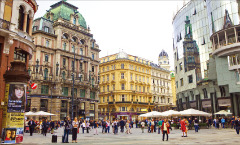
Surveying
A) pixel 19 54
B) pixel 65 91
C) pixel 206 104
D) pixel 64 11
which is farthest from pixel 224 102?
pixel 64 11

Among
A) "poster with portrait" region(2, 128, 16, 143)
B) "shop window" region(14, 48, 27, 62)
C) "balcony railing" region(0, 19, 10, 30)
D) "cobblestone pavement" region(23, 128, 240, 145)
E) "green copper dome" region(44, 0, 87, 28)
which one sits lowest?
"cobblestone pavement" region(23, 128, 240, 145)

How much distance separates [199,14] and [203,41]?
254 inches

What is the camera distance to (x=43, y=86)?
164 feet

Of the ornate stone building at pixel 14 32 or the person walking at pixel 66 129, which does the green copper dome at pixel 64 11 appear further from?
the person walking at pixel 66 129

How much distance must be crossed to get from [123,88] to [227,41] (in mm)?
39189

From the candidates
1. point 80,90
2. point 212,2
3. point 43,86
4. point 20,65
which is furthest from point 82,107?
point 20,65

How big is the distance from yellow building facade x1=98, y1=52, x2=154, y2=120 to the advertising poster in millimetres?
54013

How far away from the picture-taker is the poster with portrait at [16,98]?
14.1 meters

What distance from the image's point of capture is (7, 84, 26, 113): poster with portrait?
1412cm

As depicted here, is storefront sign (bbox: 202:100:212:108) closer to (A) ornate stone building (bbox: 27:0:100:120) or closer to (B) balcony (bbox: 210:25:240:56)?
(B) balcony (bbox: 210:25:240:56)

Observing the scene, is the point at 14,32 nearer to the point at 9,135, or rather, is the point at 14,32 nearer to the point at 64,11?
the point at 9,135

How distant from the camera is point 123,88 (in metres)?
71.9

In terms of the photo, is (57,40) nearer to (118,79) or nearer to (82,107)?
(82,107)

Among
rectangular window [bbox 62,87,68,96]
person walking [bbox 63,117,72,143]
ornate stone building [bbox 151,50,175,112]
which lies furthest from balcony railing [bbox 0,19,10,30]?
ornate stone building [bbox 151,50,175,112]
